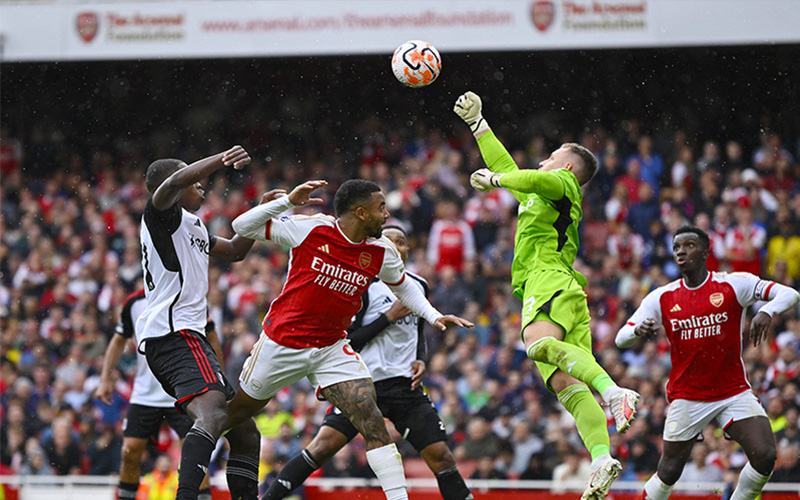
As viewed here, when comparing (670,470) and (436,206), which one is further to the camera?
(436,206)

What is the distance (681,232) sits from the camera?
800cm

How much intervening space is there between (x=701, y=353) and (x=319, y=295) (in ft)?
10.3

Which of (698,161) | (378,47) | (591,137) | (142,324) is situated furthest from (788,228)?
(142,324)

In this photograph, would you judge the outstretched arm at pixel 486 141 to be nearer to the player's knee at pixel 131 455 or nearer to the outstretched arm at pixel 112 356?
the outstretched arm at pixel 112 356

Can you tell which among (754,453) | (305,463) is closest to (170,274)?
(305,463)

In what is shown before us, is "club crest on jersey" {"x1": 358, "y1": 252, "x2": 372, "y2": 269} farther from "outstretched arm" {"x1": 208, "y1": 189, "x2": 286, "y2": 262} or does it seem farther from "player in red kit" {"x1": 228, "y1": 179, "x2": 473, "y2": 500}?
"outstretched arm" {"x1": 208, "y1": 189, "x2": 286, "y2": 262}

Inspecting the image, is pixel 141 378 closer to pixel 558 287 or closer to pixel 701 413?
pixel 558 287

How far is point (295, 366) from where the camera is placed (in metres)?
6.84

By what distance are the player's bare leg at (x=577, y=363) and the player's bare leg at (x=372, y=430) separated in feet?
3.72

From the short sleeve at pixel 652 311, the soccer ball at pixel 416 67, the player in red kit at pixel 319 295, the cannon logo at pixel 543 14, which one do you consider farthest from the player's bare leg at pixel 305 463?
the cannon logo at pixel 543 14

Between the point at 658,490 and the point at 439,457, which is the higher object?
the point at 439,457

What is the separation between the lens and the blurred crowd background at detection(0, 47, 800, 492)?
1248cm

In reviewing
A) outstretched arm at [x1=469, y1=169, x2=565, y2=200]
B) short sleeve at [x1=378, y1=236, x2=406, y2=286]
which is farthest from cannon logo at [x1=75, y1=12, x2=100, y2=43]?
outstretched arm at [x1=469, y1=169, x2=565, y2=200]

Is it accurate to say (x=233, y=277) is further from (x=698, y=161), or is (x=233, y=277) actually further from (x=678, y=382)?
(x=678, y=382)
